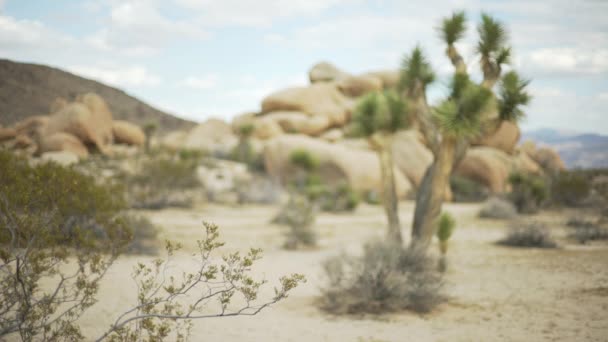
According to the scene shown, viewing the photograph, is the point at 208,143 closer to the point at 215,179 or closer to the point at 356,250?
the point at 215,179

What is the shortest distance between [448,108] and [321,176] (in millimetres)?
14833

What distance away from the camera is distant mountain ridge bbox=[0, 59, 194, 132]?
1235cm

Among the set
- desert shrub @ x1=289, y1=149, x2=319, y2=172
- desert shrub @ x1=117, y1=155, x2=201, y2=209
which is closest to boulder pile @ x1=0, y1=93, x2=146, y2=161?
desert shrub @ x1=117, y1=155, x2=201, y2=209

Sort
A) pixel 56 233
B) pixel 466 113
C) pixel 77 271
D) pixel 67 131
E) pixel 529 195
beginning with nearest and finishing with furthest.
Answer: pixel 77 271 < pixel 56 233 < pixel 466 113 < pixel 529 195 < pixel 67 131

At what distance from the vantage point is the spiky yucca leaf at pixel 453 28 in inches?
406

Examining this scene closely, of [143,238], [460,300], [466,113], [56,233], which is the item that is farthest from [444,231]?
[56,233]

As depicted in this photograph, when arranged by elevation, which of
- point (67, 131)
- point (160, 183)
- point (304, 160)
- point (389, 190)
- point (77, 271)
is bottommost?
point (160, 183)

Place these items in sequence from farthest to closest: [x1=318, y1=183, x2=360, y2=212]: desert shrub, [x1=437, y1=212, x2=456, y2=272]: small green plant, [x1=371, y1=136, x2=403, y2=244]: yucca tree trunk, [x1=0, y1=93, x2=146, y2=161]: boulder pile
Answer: [x1=0, y1=93, x2=146, y2=161]: boulder pile → [x1=318, y1=183, x2=360, y2=212]: desert shrub → [x1=371, y1=136, x2=403, y2=244]: yucca tree trunk → [x1=437, y1=212, x2=456, y2=272]: small green plant

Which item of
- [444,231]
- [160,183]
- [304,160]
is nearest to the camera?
[444,231]

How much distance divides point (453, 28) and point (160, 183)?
38.3ft

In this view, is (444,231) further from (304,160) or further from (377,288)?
(304,160)

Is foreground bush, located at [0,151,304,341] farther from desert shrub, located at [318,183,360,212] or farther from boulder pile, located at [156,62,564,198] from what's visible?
boulder pile, located at [156,62,564,198]

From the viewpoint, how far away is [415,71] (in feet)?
33.7

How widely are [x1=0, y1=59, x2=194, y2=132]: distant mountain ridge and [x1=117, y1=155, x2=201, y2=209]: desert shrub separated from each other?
4336 millimetres
